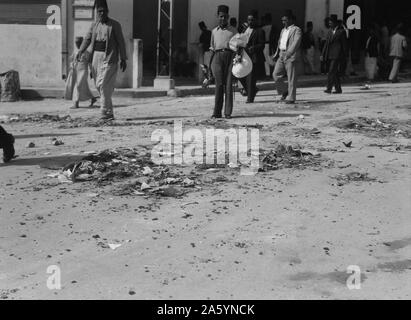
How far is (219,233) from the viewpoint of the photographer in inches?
227

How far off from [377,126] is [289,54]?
306 centimetres

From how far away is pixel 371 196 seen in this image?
694cm

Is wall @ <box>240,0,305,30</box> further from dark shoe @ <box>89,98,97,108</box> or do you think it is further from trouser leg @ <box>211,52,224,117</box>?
trouser leg @ <box>211,52,224,117</box>

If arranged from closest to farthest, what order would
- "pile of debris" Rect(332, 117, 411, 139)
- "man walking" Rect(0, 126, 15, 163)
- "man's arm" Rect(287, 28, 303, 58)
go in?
"man walking" Rect(0, 126, 15, 163), "pile of debris" Rect(332, 117, 411, 139), "man's arm" Rect(287, 28, 303, 58)

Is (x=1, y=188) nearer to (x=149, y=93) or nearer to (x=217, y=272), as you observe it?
(x=217, y=272)

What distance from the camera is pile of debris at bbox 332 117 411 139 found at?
1034 centimetres

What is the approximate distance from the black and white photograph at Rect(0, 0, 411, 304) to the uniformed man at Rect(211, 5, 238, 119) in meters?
0.03

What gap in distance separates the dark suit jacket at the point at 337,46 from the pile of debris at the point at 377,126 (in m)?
3.99

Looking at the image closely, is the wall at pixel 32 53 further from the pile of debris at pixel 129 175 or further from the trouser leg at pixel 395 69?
the pile of debris at pixel 129 175

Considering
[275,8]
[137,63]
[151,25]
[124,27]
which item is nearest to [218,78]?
[137,63]

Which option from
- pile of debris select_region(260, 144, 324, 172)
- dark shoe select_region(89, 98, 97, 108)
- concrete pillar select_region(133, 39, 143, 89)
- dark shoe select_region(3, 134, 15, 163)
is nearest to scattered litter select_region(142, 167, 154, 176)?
pile of debris select_region(260, 144, 324, 172)

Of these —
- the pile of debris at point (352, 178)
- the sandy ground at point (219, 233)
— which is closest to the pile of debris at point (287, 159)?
the sandy ground at point (219, 233)

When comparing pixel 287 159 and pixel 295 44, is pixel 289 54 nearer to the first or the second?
pixel 295 44
